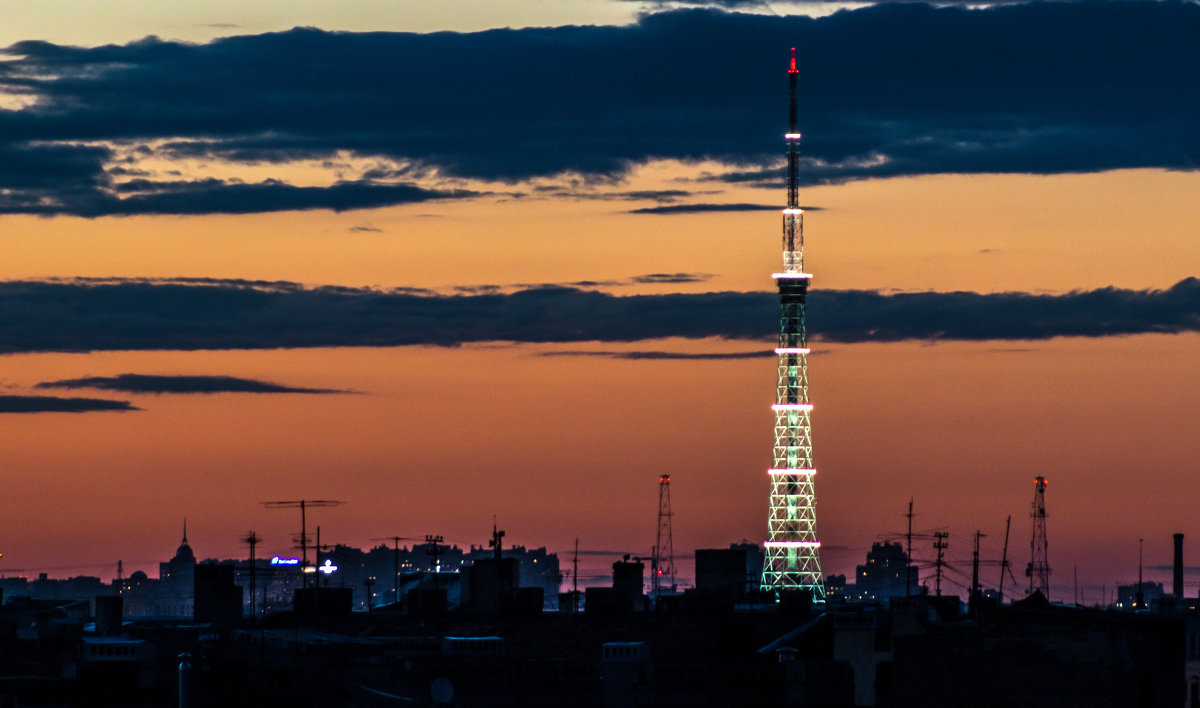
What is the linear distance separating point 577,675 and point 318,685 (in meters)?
12.2

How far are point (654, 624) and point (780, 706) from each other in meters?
21.4

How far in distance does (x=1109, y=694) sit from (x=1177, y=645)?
3675 mm

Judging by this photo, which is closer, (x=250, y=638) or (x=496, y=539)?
(x=250, y=638)

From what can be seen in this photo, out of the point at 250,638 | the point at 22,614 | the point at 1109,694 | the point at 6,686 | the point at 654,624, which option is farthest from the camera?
the point at 22,614

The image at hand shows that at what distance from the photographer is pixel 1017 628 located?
96812 millimetres

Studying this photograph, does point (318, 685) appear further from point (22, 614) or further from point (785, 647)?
point (22, 614)

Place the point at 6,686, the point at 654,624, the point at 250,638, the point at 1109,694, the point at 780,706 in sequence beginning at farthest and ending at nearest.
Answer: the point at 654,624 < the point at 250,638 < the point at 780,706 < the point at 6,686 < the point at 1109,694

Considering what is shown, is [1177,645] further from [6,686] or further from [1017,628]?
[6,686]

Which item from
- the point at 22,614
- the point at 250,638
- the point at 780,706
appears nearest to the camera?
the point at 780,706

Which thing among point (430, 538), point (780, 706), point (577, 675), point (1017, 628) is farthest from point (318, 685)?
point (430, 538)

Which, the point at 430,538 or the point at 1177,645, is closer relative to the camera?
the point at 1177,645

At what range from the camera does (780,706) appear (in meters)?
119

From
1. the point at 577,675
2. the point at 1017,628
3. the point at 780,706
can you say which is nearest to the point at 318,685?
the point at 577,675

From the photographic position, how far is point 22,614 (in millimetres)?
159375
